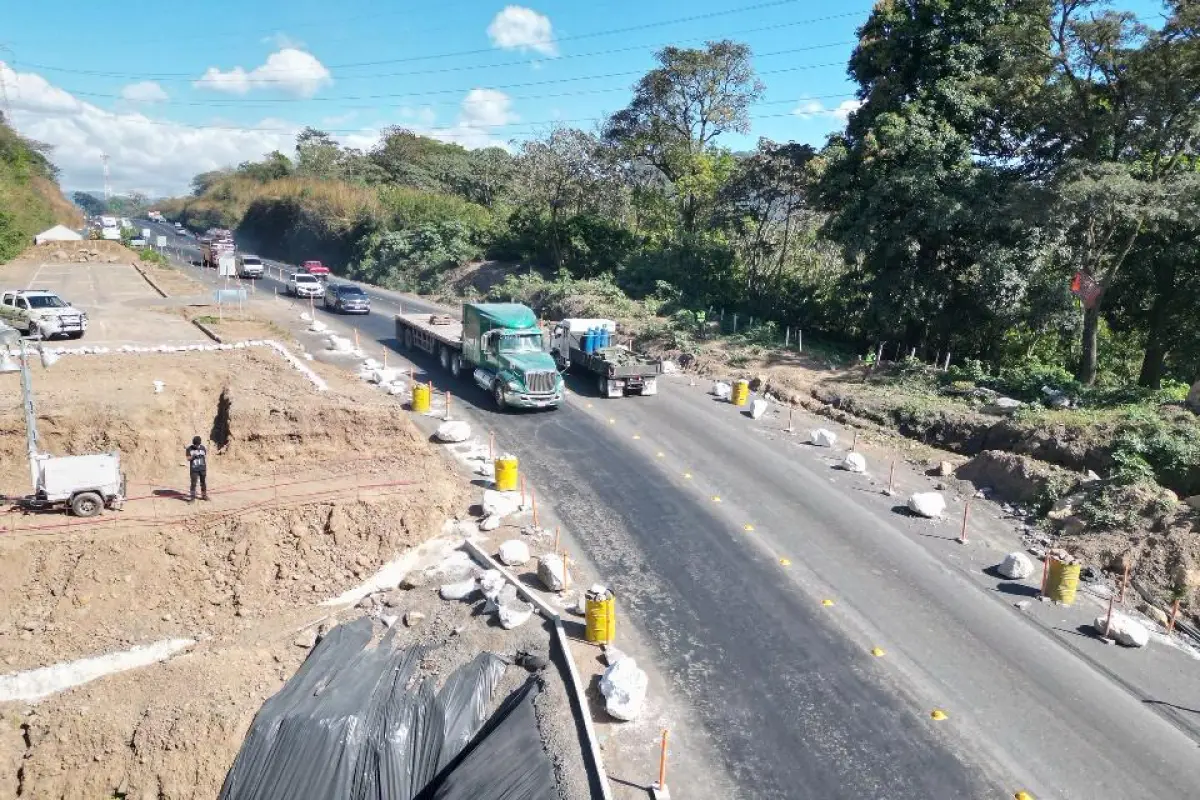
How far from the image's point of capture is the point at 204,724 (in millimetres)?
11102

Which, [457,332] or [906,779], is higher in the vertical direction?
[457,332]

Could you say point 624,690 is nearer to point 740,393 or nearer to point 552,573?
point 552,573

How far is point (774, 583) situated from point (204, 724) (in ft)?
31.8

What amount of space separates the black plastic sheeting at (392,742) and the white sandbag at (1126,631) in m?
9.66

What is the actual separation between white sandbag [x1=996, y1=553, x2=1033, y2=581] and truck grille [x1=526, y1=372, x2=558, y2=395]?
12668 millimetres

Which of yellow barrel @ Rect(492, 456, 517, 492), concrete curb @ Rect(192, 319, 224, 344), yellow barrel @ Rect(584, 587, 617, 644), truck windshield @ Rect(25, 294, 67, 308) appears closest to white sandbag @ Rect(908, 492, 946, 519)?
yellow barrel @ Rect(584, 587, 617, 644)

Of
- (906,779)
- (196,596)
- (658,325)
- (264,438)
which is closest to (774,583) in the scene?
(906,779)

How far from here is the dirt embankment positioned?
36.2 ft

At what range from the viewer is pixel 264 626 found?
13.5 meters

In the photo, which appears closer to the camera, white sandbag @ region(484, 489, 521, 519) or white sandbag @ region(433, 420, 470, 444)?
white sandbag @ region(484, 489, 521, 519)

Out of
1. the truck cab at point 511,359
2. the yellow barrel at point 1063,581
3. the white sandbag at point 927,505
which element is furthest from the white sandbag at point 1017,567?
the truck cab at point 511,359

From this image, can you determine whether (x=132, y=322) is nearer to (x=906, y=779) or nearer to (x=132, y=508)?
(x=132, y=508)

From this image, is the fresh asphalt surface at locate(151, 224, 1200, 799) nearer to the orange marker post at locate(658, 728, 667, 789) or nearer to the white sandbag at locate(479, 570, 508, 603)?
the orange marker post at locate(658, 728, 667, 789)

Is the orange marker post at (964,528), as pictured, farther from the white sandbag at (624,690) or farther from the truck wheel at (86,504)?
the truck wheel at (86,504)
